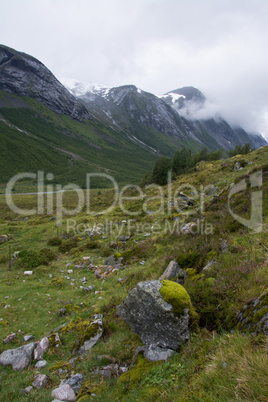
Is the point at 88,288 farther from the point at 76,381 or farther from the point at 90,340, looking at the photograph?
the point at 76,381

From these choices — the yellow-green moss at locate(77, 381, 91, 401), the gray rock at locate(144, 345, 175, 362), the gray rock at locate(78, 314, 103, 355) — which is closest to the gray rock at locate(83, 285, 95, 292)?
the gray rock at locate(78, 314, 103, 355)

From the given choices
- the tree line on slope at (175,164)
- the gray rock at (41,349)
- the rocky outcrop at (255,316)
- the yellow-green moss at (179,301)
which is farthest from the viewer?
the tree line on slope at (175,164)

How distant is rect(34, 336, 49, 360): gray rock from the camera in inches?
231

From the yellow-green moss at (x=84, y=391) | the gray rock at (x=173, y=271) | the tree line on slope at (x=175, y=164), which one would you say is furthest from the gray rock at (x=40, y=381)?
the tree line on slope at (x=175, y=164)

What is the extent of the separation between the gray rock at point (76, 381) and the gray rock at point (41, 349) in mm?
1939

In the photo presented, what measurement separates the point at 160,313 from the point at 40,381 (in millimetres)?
3348

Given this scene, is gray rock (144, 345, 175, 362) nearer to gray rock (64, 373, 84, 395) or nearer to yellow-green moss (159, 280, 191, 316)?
yellow-green moss (159, 280, 191, 316)

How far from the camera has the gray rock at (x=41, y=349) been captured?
19.3ft

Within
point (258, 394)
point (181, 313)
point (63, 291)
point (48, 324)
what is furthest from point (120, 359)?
point (63, 291)

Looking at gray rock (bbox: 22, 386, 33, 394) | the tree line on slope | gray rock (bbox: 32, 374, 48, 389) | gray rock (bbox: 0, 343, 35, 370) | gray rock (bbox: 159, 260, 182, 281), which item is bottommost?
gray rock (bbox: 0, 343, 35, 370)

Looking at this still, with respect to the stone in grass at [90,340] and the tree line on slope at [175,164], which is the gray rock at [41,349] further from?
the tree line on slope at [175,164]

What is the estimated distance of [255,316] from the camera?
128 inches

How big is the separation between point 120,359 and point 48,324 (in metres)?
4.57

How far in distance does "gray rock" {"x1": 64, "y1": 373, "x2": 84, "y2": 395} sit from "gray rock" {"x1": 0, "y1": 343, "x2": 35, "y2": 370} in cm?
207
